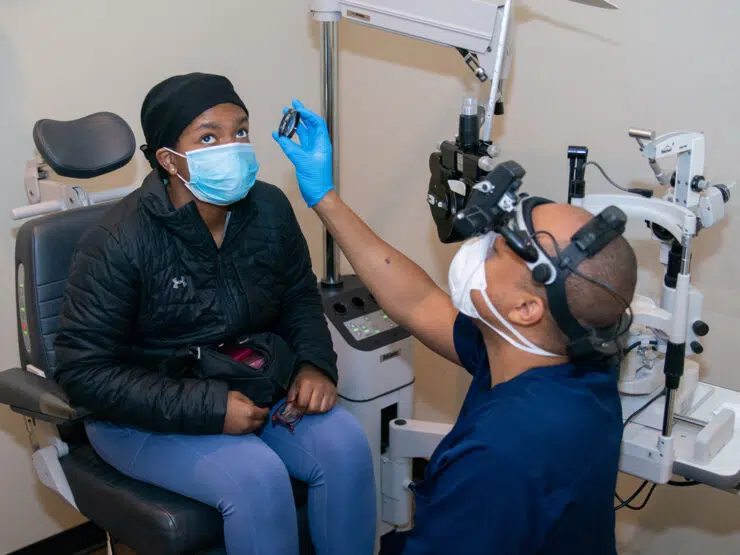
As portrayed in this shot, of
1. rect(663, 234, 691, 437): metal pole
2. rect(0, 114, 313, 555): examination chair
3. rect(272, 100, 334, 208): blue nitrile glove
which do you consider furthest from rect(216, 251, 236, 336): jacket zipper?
rect(663, 234, 691, 437): metal pole

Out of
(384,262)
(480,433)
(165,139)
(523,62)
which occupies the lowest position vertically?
(480,433)

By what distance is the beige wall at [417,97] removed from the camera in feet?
6.21

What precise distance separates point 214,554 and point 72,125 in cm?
102

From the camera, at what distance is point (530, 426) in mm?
1130

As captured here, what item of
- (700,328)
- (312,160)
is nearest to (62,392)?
(312,160)

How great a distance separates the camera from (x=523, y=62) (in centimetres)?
216

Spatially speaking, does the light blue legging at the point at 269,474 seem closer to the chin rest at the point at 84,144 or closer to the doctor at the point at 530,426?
the doctor at the point at 530,426

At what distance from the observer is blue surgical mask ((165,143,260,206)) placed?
166 centimetres

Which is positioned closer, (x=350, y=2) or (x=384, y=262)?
(x=384, y=262)

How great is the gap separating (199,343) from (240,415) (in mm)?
194

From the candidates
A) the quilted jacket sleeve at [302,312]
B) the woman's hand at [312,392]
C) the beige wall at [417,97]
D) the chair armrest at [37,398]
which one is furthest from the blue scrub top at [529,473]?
the beige wall at [417,97]

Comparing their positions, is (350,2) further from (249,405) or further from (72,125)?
(249,405)

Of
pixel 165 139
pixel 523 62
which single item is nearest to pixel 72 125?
pixel 165 139

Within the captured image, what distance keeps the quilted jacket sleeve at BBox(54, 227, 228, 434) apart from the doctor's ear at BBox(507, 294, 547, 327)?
71 centimetres
